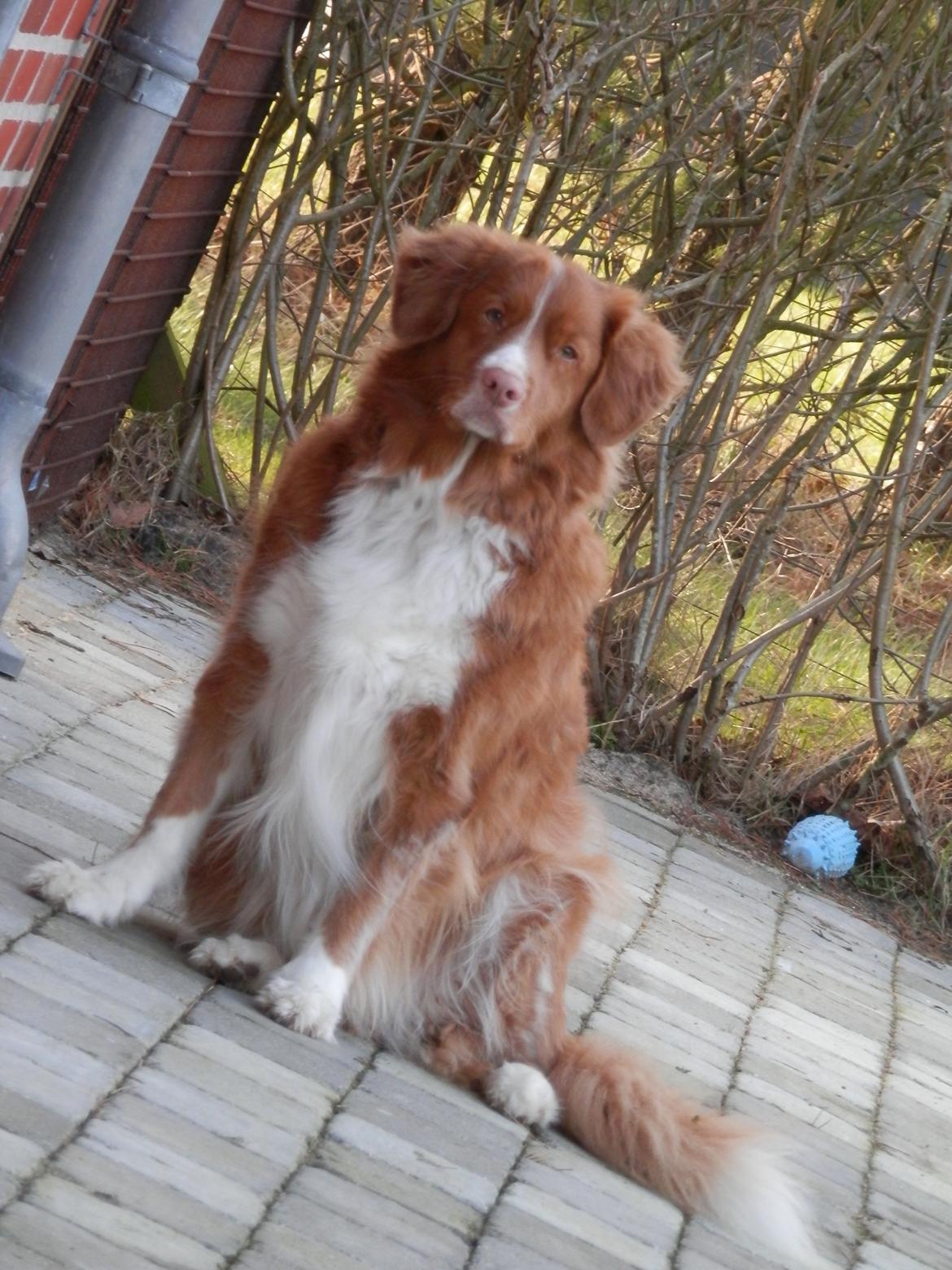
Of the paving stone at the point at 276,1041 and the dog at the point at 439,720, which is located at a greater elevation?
the dog at the point at 439,720

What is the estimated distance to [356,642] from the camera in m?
3.62

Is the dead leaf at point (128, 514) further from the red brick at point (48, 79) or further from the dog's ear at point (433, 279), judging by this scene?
the dog's ear at point (433, 279)

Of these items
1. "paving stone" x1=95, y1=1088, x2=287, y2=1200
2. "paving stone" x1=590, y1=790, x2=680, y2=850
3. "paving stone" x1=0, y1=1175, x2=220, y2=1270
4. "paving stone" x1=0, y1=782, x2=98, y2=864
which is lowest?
"paving stone" x1=590, y1=790, x2=680, y2=850

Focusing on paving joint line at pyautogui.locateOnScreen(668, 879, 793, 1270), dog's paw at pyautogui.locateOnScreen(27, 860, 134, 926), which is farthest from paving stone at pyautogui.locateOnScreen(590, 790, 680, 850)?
dog's paw at pyautogui.locateOnScreen(27, 860, 134, 926)

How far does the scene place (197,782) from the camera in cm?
380

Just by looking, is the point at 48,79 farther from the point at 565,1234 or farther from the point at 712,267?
the point at 565,1234

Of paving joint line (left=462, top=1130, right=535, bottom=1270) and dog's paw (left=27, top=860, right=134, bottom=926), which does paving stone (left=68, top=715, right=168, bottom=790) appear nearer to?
dog's paw (left=27, top=860, right=134, bottom=926)

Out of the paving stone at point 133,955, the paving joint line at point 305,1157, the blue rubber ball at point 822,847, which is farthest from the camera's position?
the blue rubber ball at point 822,847

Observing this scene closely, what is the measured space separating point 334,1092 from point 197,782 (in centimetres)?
79

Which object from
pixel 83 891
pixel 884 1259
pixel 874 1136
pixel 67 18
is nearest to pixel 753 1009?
pixel 874 1136

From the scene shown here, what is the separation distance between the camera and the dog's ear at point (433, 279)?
3.72 m

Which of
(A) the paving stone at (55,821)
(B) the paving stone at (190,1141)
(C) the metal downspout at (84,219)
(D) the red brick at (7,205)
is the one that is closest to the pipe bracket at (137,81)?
(C) the metal downspout at (84,219)

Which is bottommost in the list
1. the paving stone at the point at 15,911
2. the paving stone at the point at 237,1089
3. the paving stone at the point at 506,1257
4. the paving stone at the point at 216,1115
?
the paving stone at the point at 15,911

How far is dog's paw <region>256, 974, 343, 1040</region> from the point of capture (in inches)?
140
